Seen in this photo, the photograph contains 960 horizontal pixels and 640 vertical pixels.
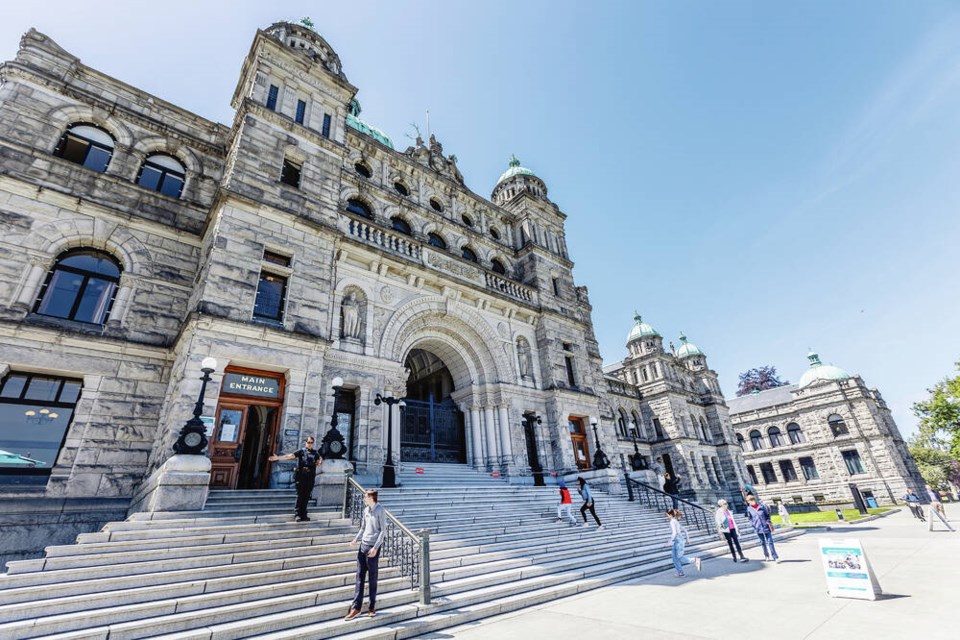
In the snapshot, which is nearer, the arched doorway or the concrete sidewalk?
the concrete sidewalk

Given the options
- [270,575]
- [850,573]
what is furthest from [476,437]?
[850,573]

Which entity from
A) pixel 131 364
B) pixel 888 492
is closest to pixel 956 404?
pixel 888 492

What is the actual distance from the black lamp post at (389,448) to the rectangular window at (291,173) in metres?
8.32

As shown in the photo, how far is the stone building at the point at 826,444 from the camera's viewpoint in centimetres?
3691

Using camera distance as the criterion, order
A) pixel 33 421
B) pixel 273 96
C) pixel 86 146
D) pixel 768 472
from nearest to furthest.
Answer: pixel 33 421
pixel 86 146
pixel 273 96
pixel 768 472

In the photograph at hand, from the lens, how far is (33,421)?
32.8 ft

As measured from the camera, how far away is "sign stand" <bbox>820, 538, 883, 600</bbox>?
583 cm

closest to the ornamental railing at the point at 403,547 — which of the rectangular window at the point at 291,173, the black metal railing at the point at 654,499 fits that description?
the black metal railing at the point at 654,499

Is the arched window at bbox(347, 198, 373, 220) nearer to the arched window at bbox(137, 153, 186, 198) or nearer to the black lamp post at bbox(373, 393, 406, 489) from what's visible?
the arched window at bbox(137, 153, 186, 198)

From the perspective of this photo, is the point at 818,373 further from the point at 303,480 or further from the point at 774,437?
the point at 303,480

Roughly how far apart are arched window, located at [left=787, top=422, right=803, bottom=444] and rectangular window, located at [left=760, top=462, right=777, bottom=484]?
11.5 feet

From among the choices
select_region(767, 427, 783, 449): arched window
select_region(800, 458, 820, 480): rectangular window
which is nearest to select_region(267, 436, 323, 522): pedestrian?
select_region(800, 458, 820, 480): rectangular window

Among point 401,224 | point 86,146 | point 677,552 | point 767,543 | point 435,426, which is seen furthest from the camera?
point 401,224

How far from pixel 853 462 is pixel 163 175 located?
5498 centimetres
